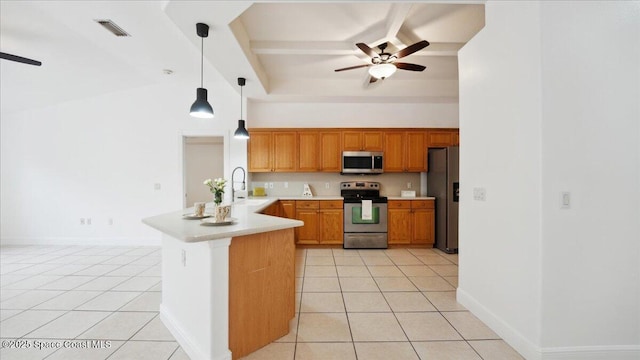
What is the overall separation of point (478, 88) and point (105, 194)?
237 inches

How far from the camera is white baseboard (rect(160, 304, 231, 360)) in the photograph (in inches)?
68.6

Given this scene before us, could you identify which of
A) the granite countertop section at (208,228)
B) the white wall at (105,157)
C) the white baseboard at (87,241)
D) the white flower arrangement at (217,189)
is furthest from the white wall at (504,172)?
the white baseboard at (87,241)

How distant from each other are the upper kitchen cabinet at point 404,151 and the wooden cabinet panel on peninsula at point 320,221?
1.27m

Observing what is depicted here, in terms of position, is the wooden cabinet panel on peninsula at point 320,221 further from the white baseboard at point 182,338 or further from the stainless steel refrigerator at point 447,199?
the white baseboard at point 182,338

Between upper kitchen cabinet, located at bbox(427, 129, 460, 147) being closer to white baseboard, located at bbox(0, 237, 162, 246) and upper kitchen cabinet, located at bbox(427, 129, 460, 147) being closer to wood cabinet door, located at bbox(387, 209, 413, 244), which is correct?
wood cabinet door, located at bbox(387, 209, 413, 244)

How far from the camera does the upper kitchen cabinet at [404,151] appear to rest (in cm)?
490

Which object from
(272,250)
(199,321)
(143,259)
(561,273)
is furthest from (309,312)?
(143,259)

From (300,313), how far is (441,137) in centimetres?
406

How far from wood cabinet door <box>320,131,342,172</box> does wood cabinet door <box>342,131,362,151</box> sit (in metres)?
0.08

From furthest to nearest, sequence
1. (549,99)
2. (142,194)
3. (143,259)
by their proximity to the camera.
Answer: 1. (142,194)
2. (143,259)
3. (549,99)

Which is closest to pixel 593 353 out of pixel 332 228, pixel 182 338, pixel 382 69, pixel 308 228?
pixel 182 338

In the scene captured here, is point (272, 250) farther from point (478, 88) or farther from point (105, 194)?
point (105, 194)

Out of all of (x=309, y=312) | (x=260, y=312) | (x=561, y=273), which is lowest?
(x=309, y=312)

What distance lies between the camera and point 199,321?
1.79m
